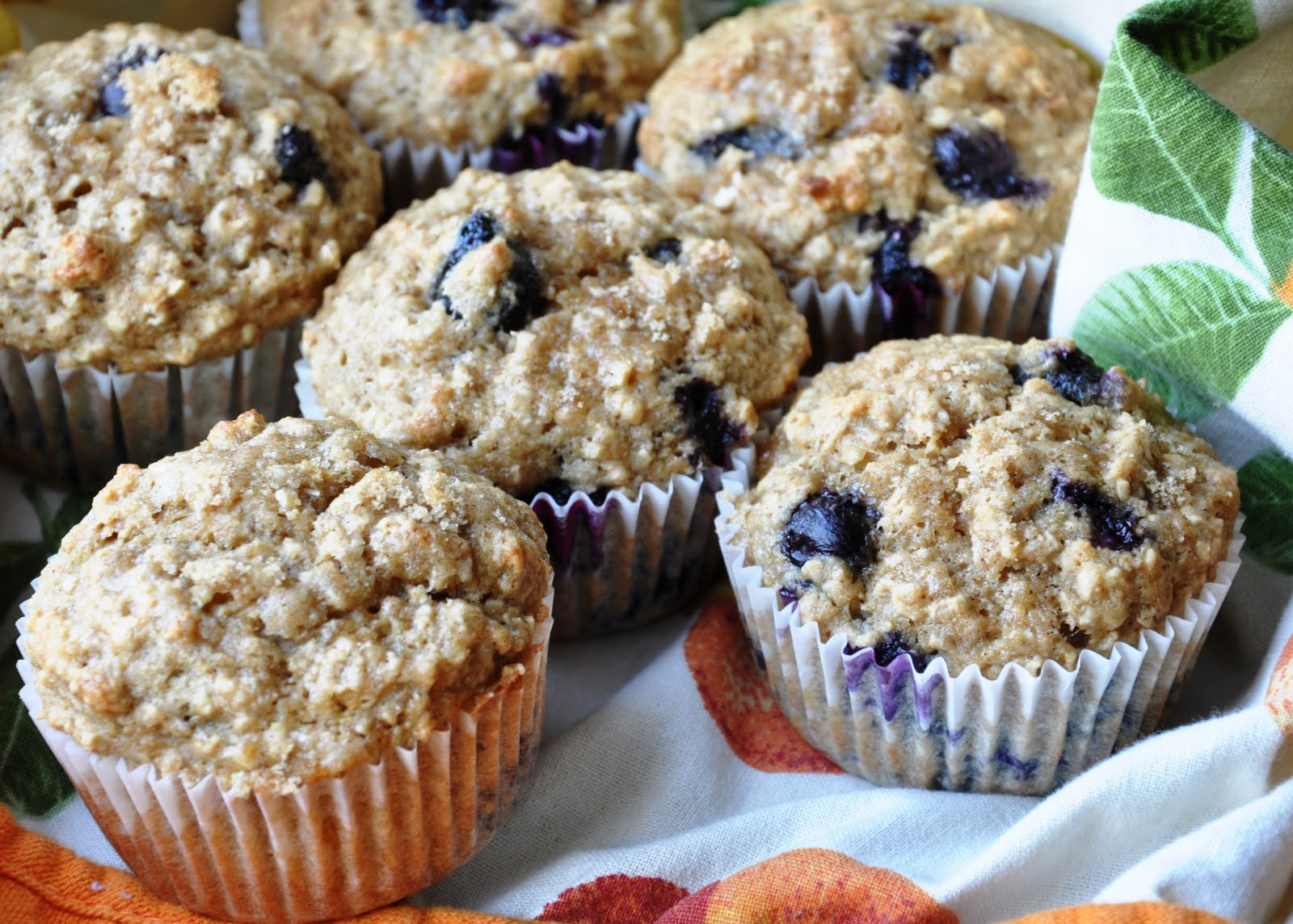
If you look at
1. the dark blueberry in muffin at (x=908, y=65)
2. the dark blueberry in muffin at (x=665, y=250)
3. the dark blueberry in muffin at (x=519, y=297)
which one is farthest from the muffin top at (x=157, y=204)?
the dark blueberry in muffin at (x=908, y=65)

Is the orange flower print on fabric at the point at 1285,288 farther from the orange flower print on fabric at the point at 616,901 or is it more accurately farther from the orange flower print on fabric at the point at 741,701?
the orange flower print on fabric at the point at 616,901

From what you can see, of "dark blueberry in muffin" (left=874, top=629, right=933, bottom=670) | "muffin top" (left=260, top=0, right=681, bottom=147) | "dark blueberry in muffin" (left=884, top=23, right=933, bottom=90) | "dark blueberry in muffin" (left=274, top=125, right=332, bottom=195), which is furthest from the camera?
"muffin top" (left=260, top=0, right=681, bottom=147)

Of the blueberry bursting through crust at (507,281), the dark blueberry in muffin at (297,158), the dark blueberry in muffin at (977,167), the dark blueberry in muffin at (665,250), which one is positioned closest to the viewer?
the blueberry bursting through crust at (507,281)

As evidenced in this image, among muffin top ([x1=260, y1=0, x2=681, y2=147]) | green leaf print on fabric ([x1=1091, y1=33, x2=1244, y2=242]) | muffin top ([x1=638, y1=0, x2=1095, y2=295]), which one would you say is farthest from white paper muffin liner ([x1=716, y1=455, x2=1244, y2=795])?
muffin top ([x1=260, y1=0, x2=681, y2=147])

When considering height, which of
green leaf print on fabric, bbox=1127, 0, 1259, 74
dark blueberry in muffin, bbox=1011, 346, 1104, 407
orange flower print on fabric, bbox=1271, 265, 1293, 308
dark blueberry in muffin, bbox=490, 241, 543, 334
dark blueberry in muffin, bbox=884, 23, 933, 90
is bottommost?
dark blueberry in muffin, bbox=1011, 346, 1104, 407

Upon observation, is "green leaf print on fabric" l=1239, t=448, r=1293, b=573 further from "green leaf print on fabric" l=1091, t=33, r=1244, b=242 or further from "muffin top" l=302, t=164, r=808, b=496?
"muffin top" l=302, t=164, r=808, b=496

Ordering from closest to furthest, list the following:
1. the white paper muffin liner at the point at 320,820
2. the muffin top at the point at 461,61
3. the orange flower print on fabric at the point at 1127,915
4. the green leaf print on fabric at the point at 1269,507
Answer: the orange flower print on fabric at the point at 1127,915 → the white paper muffin liner at the point at 320,820 → the green leaf print on fabric at the point at 1269,507 → the muffin top at the point at 461,61

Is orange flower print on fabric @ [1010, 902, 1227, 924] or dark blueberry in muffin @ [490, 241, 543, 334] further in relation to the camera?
dark blueberry in muffin @ [490, 241, 543, 334]

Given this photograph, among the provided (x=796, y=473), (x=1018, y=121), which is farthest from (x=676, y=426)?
(x=1018, y=121)

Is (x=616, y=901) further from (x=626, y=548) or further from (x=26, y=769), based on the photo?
(x=26, y=769)
